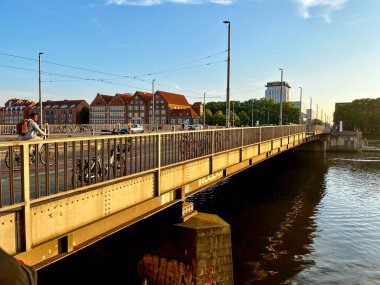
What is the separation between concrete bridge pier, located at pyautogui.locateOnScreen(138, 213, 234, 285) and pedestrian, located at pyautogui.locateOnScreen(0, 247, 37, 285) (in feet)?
29.6

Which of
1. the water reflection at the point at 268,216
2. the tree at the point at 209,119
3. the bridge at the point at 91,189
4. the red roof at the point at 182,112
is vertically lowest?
the water reflection at the point at 268,216

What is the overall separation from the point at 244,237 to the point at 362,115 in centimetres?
14108

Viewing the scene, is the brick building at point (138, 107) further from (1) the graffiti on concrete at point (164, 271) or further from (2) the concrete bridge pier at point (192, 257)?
(2) the concrete bridge pier at point (192, 257)

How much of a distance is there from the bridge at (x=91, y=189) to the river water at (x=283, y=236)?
85.3 inches

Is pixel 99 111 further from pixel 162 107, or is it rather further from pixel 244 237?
pixel 244 237

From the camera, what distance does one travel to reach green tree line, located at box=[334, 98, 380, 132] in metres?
140

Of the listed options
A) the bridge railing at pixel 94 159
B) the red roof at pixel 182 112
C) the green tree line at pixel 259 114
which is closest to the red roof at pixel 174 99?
the red roof at pixel 182 112

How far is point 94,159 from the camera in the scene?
852 centimetres

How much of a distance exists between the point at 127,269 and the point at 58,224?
19.8 ft

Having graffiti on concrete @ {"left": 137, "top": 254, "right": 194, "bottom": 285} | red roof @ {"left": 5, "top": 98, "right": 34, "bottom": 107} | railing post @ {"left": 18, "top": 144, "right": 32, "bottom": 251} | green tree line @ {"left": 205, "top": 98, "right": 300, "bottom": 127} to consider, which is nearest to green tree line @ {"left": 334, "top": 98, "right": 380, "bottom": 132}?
green tree line @ {"left": 205, "top": 98, "right": 300, "bottom": 127}

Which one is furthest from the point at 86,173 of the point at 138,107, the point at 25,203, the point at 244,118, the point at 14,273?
the point at 138,107

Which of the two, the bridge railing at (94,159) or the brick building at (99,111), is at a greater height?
the brick building at (99,111)

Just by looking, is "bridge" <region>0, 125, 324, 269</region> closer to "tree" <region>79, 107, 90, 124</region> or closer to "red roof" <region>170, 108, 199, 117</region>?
"red roof" <region>170, 108, 199, 117</region>

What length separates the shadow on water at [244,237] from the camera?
1136cm
